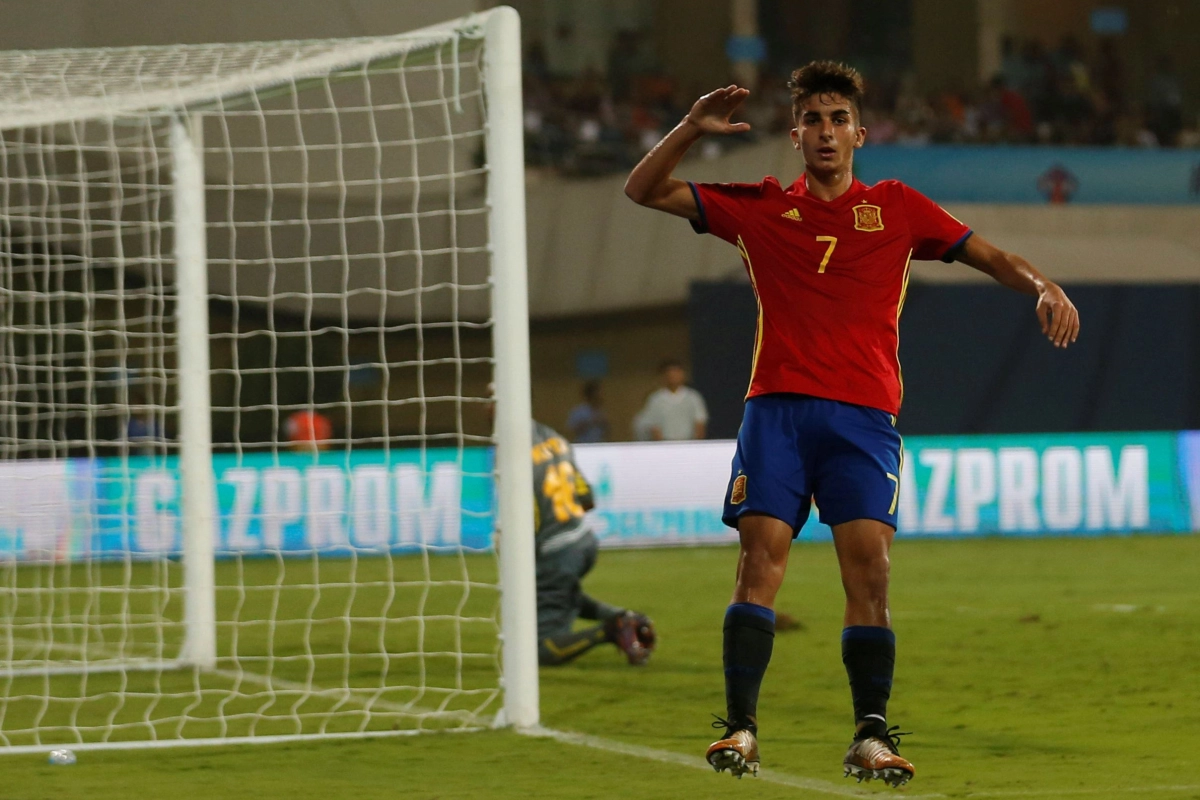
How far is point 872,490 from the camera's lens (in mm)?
4762

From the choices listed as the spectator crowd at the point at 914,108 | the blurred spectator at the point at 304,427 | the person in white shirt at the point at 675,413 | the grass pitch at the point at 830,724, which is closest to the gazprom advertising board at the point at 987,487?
the person in white shirt at the point at 675,413

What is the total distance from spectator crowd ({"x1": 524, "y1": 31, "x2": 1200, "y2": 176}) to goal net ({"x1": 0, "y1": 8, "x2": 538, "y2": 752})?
2.37 metres

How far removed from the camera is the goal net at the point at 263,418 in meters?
6.95

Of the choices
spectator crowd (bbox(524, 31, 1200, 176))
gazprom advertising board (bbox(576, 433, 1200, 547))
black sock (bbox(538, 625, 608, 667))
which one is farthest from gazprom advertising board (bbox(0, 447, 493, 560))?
spectator crowd (bbox(524, 31, 1200, 176))

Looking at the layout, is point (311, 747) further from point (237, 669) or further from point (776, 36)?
point (776, 36)

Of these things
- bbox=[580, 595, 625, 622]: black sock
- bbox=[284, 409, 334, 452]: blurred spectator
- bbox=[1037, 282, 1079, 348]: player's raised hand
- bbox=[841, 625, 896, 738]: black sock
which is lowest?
bbox=[580, 595, 625, 622]: black sock

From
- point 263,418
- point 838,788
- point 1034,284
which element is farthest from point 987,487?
point 1034,284

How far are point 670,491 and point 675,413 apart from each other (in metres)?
1.37

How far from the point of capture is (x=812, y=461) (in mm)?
4820

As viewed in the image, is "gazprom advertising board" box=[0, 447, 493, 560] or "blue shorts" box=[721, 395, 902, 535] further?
"gazprom advertising board" box=[0, 447, 493, 560]

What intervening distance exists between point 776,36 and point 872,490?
21225 mm

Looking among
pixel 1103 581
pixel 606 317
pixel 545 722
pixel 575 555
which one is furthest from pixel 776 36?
pixel 545 722

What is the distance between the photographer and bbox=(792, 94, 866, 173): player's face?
4684mm

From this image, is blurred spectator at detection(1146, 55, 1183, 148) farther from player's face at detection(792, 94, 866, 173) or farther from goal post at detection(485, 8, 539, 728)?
player's face at detection(792, 94, 866, 173)
